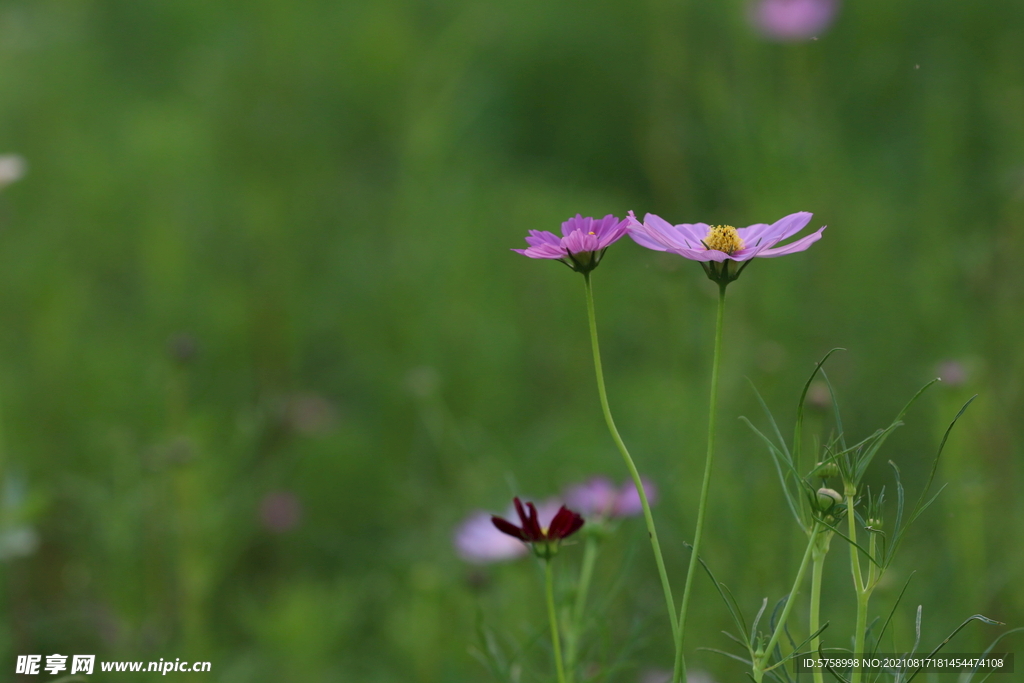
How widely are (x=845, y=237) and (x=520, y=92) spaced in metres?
0.90

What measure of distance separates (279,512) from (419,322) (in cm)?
35

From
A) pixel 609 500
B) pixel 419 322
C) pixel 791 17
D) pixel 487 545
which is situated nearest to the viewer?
pixel 609 500

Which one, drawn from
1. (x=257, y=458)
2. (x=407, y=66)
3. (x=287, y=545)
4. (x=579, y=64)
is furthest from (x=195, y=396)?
(x=579, y=64)

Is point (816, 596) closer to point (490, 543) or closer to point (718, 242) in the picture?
point (718, 242)

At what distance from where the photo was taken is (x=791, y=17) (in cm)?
166

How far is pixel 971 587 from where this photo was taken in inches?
31.0

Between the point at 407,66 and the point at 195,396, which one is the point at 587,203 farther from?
the point at 195,396

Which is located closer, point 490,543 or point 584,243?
point 584,243

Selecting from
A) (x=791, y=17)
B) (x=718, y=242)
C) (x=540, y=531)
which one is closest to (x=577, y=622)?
(x=540, y=531)

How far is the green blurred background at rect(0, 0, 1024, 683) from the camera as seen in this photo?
36.4 inches

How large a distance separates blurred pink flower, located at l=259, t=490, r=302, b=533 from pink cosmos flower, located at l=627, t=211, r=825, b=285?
38.3 inches

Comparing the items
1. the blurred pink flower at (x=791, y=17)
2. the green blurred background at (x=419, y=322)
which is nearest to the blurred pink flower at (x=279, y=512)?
the green blurred background at (x=419, y=322)

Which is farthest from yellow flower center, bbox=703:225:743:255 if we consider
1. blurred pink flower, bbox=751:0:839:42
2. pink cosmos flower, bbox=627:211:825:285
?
blurred pink flower, bbox=751:0:839:42

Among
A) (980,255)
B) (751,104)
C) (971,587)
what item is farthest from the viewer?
(751,104)
